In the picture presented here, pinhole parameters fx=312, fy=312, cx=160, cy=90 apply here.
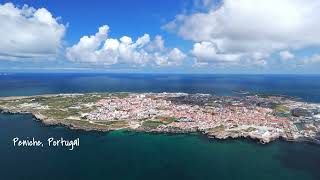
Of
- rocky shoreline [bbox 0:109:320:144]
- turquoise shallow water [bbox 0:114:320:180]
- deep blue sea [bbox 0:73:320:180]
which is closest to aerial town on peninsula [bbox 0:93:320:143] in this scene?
rocky shoreline [bbox 0:109:320:144]

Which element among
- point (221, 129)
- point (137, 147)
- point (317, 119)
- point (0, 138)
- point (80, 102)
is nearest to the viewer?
point (137, 147)

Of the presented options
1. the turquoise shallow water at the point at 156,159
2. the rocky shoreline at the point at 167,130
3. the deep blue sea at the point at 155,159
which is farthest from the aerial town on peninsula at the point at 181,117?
the turquoise shallow water at the point at 156,159

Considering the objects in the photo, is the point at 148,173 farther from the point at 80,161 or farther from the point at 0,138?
the point at 0,138

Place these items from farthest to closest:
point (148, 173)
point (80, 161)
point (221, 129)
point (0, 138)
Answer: point (221, 129), point (0, 138), point (80, 161), point (148, 173)

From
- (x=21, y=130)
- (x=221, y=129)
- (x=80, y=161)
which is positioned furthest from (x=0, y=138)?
(x=221, y=129)

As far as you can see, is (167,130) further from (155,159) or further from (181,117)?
(155,159)

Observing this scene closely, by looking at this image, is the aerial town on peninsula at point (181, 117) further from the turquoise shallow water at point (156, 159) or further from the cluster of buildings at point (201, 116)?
the turquoise shallow water at point (156, 159)

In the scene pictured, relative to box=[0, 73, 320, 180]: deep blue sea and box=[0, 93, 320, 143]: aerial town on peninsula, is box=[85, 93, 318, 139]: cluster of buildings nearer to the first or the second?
box=[0, 93, 320, 143]: aerial town on peninsula

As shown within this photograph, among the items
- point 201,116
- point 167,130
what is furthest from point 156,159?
point 201,116
